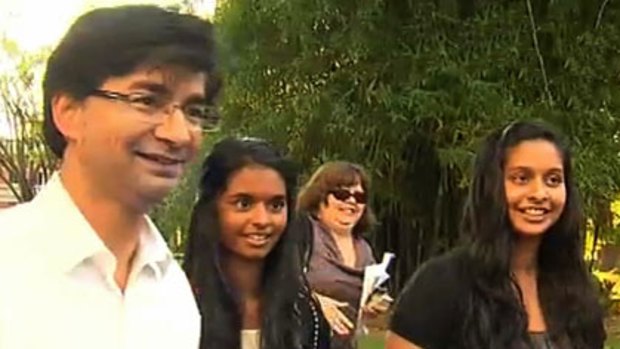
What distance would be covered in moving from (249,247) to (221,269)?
0.08 metres

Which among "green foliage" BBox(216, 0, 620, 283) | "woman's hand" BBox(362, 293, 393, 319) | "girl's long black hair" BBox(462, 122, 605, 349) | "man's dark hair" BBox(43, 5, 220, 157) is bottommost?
"woman's hand" BBox(362, 293, 393, 319)

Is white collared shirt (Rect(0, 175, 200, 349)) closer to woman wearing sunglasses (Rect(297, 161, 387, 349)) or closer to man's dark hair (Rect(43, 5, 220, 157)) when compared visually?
man's dark hair (Rect(43, 5, 220, 157))

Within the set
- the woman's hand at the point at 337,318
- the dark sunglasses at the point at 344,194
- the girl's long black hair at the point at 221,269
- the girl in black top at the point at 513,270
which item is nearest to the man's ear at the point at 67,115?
the girl's long black hair at the point at 221,269

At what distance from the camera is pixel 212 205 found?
8.94 feet

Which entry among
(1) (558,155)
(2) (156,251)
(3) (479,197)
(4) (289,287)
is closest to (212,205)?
(4) (289,287)

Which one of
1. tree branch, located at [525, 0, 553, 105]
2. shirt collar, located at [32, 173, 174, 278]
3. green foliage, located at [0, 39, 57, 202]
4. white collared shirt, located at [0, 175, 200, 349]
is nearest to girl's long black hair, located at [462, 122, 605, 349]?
white collared shirt, located at [0, 175, 200, 349]

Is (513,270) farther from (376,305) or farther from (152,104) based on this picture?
(152,104)

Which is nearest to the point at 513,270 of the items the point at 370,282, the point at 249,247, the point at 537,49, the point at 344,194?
the point at 249,247

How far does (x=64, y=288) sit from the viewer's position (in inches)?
56.3

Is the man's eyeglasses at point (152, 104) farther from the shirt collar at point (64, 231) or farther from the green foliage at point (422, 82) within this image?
the green foliage at point (422, 82)

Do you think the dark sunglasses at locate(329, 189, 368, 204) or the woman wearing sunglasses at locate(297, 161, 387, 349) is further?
the dark sunglasses at locate(329, 189, 368, 204)

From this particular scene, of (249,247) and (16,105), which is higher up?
(16,105)

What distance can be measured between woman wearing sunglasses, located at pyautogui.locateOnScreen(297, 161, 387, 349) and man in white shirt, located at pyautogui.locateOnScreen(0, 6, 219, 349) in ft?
9.23

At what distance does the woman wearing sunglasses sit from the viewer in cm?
442
